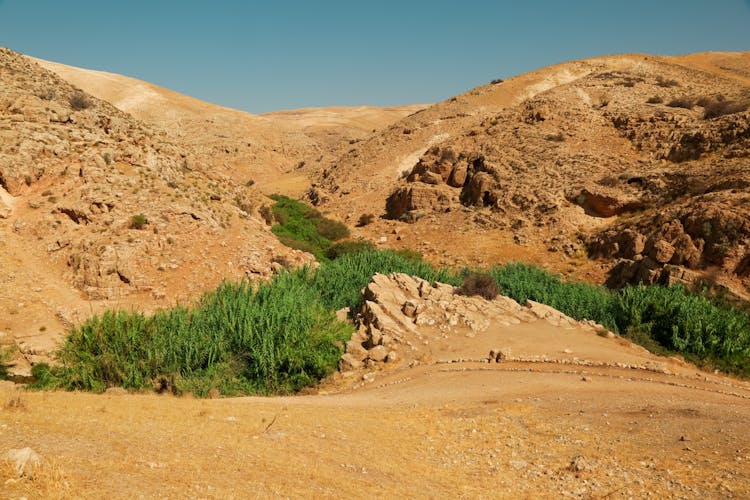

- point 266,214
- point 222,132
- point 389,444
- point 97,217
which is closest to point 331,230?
point 266,214

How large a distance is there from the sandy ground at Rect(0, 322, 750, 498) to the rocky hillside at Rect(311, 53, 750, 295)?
934 centimetres

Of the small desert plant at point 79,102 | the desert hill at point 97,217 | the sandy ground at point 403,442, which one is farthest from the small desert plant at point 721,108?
the small desert plant at point 79,102

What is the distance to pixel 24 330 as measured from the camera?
11.1 meters

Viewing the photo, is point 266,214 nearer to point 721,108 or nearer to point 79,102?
point 79,102

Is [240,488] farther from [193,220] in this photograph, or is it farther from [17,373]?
[193,220]

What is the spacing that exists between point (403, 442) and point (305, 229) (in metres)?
17.0

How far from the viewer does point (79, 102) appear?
19625mm

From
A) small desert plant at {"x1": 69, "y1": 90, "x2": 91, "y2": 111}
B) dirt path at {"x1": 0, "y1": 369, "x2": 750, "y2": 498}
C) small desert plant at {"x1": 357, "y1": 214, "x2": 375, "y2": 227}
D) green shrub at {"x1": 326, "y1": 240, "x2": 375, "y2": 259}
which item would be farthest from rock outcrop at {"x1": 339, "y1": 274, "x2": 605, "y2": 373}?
small desert plant at {"x1": 69, "y1": 90, "x2": 91, "y2": 111}

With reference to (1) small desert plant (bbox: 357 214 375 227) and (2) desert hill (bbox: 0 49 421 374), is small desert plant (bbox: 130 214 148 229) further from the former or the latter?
(1) small desert plant (bbox: 357 214 375 227)

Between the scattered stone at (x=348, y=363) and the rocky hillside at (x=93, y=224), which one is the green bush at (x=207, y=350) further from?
the rocky hillside at (x=93, y=224)

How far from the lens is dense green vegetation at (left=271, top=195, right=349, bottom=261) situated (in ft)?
65.1

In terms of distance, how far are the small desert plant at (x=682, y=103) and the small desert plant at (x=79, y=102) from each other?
2861 cm

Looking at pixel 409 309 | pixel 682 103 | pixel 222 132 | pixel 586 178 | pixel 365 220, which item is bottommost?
pixel 409 309

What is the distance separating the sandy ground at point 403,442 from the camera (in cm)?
435
